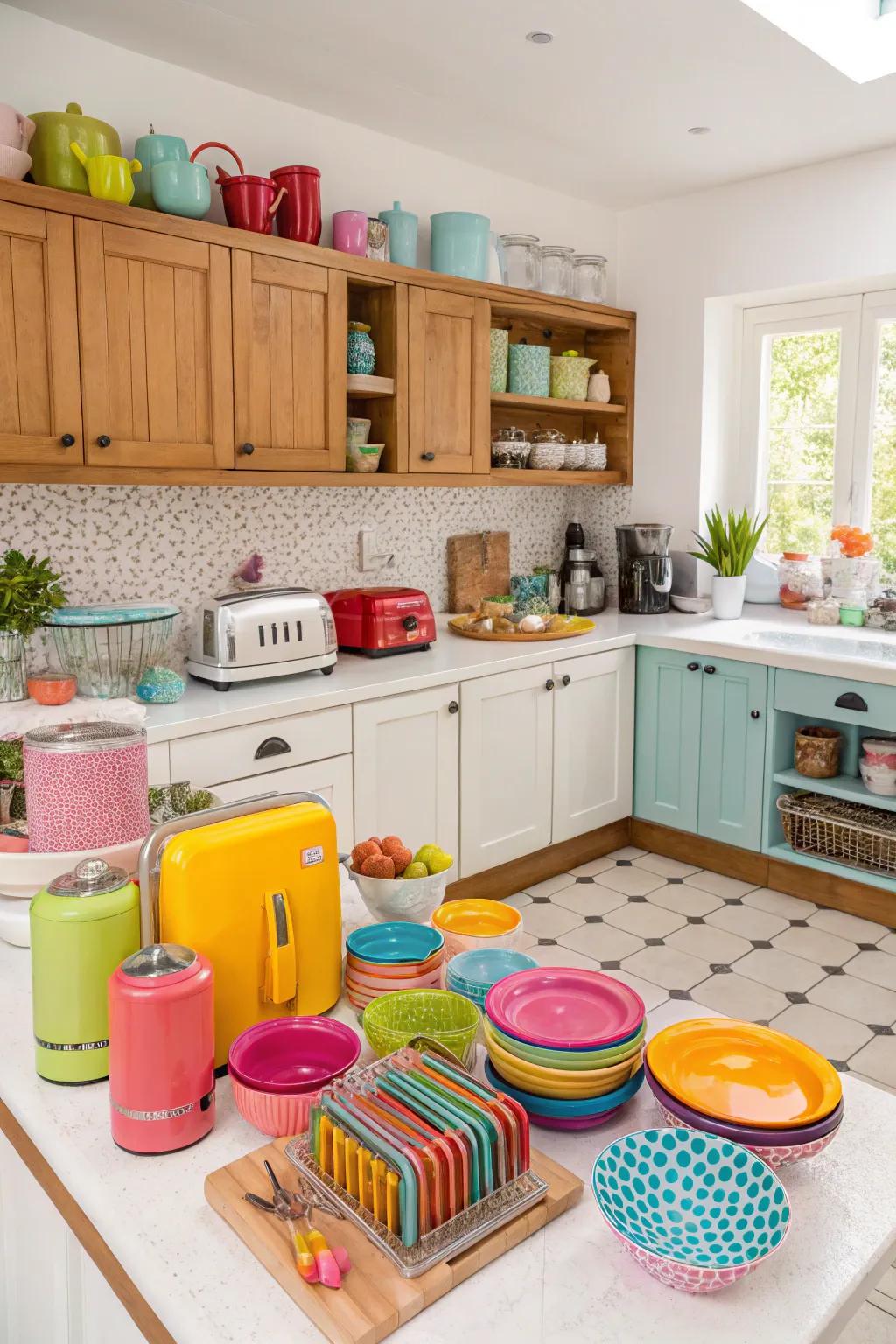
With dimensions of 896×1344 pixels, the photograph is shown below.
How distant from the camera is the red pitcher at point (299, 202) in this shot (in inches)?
120

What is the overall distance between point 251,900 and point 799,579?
3621mm

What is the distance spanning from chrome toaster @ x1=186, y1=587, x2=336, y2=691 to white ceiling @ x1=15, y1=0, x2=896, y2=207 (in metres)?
1.54

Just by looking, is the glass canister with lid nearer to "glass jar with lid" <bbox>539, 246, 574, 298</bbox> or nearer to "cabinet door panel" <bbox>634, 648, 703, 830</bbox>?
"cabinet door panel" <bbox>634, 648, 703, 830</bbox>

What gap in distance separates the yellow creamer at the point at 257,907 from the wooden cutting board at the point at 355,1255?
0.65 ft

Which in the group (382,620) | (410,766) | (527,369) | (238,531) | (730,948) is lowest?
(730,948)

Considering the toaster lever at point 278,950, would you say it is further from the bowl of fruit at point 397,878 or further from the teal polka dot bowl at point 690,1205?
the teal polka dot bowl at point 690,1205

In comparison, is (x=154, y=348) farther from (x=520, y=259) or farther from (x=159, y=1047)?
(x=159, y=1047)

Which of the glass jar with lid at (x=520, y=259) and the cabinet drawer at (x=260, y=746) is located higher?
the glass jar with lid at (x=520, y=259)

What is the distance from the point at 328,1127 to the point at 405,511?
3173mm

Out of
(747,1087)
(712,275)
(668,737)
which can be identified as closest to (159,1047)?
(747,1087)

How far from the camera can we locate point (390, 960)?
132 cm

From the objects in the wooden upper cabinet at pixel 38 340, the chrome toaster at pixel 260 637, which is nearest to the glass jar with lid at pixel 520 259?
the chrome toaster at pixel 260 637

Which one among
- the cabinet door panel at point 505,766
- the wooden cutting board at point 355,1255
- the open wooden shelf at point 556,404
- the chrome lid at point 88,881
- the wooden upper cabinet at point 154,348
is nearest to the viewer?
the wooden cutting board at point 355,1255

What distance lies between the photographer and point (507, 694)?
3537 mm
